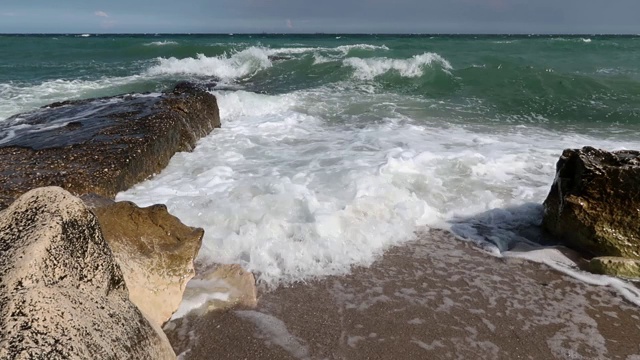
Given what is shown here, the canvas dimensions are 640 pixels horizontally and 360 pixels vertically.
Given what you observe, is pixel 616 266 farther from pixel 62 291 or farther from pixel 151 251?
pixel 62 291

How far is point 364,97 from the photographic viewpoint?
12.6 m

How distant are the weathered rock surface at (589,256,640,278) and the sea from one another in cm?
11

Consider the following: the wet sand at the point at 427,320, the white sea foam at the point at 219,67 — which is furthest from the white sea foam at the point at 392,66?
the wet sand at the point at 427,320

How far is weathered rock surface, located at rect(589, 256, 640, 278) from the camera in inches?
136

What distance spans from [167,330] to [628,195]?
12.3 ft

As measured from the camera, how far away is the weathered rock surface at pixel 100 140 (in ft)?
14.6

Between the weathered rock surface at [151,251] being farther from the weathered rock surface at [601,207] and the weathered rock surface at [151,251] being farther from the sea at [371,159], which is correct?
the weathered rock surface at [601,207]

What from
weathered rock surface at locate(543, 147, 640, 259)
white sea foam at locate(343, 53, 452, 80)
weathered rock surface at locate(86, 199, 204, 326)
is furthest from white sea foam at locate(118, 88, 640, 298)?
white sea foam at locate(343, 53, 452, 80)

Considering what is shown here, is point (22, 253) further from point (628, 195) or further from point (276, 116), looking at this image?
point (276, 116)

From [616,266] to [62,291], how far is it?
3.75 m

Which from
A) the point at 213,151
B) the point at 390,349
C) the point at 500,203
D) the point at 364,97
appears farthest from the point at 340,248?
the point at 364,97

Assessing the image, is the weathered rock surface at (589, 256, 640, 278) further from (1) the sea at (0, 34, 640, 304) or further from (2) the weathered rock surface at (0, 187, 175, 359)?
(2) the weathered rock surface at (0, 187, 175, 359)

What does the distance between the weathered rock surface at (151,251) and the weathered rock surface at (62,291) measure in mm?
543

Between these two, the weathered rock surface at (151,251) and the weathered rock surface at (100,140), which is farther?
the weathered rock surface at (100,140)
